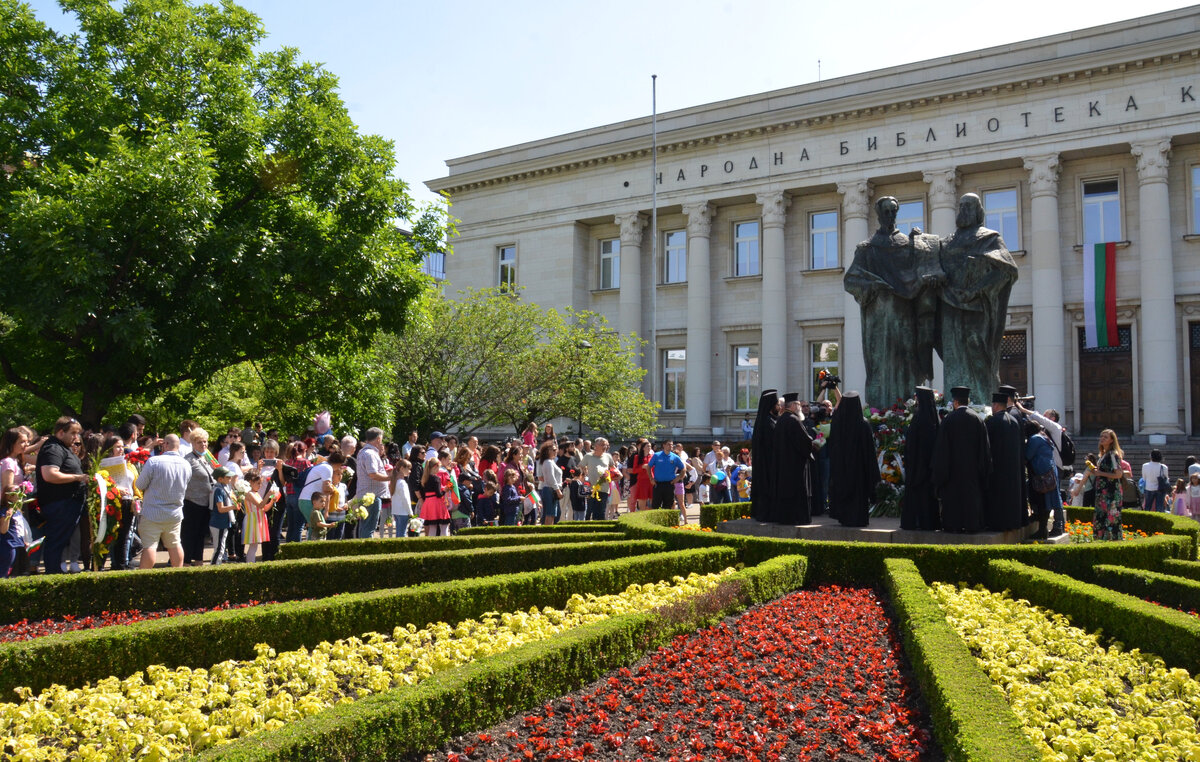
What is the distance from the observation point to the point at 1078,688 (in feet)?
17.0

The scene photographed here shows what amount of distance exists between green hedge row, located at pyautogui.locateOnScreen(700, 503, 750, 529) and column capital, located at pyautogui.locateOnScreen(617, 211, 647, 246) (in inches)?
1002

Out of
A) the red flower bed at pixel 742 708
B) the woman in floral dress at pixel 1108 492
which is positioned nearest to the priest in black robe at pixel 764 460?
the red flower bed at pixel 742 708

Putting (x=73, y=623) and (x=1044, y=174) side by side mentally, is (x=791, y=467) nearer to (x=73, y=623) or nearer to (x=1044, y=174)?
(x=73, y=623)

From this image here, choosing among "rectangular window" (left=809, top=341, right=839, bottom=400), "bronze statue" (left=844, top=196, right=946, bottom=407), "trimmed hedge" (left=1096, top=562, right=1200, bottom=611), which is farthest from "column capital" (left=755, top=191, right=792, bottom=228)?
"trimmed hedge" (left=1096, top=562, right=1200, bottom=611)

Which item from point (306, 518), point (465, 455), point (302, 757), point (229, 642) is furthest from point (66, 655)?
point (465, 455)

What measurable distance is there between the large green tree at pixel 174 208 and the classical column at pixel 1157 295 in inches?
906

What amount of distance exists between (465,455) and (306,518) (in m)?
4.04

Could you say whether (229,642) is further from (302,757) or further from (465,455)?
(465,455)

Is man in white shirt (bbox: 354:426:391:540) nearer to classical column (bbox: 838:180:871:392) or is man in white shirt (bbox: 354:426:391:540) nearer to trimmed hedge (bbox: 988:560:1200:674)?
trimmed hedge (bbox: 988:560:1200:674)

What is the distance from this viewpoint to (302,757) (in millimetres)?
3902

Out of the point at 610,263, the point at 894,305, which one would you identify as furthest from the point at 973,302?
the point at 610,263

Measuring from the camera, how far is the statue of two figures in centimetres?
1241

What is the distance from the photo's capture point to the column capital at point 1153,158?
28312mm

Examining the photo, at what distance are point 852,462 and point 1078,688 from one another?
5.42 m
